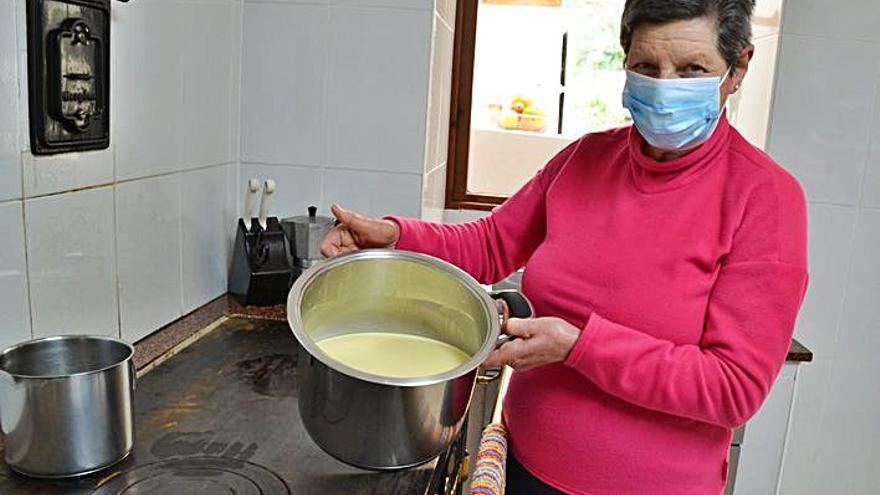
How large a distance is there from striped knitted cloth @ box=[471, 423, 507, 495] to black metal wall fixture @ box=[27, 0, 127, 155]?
731 mm

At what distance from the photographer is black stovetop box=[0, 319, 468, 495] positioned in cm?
94

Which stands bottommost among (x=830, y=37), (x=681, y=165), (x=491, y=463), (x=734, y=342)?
(x=491, y=463)

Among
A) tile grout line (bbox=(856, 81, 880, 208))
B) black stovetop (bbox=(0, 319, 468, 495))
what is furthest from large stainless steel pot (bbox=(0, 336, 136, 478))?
tile grout line (bbox=(856, 81, 880, 208))

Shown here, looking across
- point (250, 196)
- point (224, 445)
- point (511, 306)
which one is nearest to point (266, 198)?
point (250, 196)

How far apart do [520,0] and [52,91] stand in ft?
5.29

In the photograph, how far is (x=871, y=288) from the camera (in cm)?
191

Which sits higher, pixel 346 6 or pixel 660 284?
pixel 346 6

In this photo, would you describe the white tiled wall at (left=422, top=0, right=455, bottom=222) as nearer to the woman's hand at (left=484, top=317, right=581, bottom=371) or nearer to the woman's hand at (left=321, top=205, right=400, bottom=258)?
the woman's hand at (left=321, top=205, right=400, bottom=258)

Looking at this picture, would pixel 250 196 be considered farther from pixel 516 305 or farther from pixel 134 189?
pixel 516 305

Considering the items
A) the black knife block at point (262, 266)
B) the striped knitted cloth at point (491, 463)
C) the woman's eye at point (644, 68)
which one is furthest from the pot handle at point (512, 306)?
the black knife block at point (262, 266)

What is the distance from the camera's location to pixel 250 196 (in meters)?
1.71

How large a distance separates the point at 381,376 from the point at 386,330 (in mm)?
241

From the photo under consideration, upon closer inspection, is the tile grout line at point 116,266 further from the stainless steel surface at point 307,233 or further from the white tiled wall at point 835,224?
the white tiled wall at point 835,224

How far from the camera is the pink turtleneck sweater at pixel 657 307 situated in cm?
94
